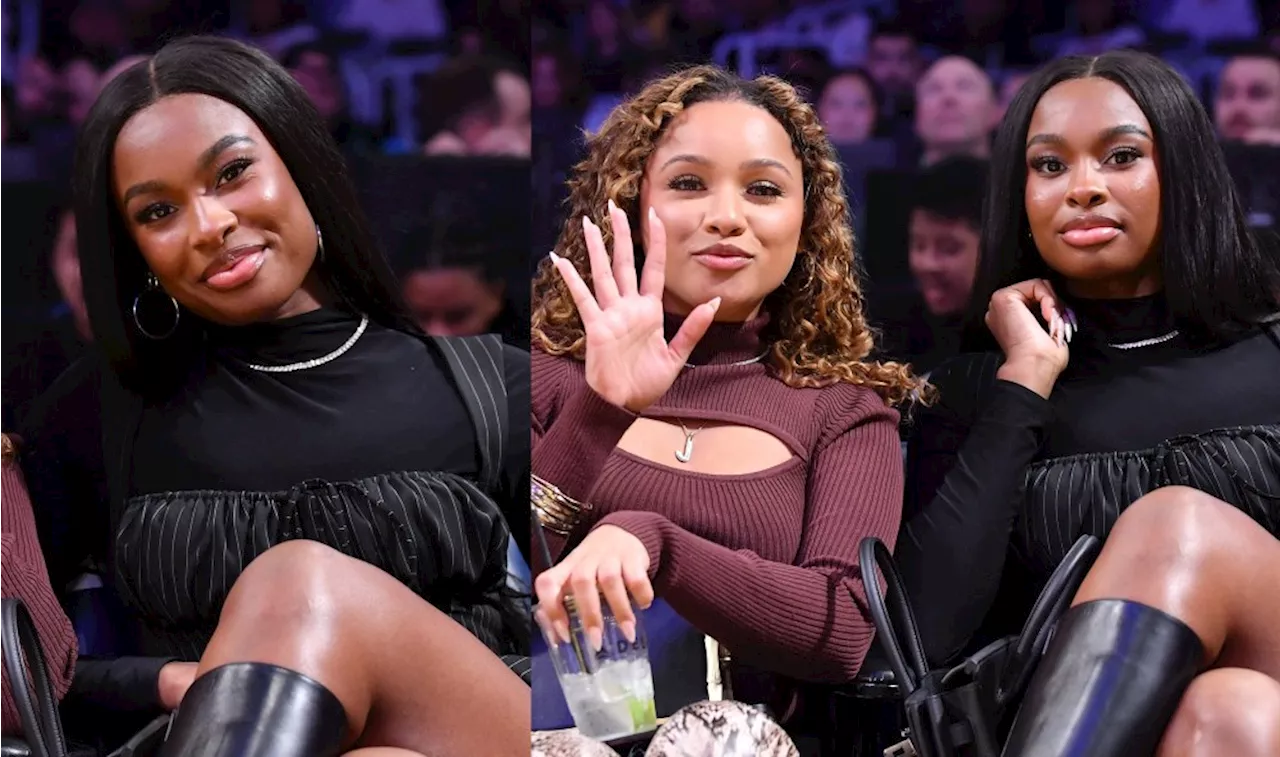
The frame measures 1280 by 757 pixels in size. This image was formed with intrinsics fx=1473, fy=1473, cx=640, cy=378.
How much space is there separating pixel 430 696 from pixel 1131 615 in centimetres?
93

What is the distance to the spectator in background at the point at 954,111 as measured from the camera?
7.51 feet

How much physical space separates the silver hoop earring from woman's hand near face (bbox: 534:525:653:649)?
2.16ft

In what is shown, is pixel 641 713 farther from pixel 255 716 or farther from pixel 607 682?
pixel 255 716

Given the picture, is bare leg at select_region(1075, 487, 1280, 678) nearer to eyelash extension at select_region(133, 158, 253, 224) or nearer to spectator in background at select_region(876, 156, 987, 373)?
spectator in background at select_region(876, 156, 987, 373)

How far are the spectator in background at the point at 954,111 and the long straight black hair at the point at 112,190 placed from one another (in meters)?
0.87

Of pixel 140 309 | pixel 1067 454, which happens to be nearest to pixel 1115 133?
pixel 1067 454

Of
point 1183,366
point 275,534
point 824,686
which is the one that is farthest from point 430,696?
point 1183,366

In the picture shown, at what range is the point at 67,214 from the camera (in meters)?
2.14

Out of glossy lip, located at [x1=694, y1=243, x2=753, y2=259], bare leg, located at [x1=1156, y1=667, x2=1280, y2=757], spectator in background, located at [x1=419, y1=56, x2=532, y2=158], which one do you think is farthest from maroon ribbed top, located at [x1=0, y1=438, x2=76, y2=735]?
bare leg, located at [x1=1156, y1=667, x2=1280, y2=757]

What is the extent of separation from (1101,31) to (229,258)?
1383mm

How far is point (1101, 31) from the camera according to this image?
2.31 metres

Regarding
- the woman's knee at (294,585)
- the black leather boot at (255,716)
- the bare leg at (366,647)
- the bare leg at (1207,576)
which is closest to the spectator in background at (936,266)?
the bare leg at (1207,576)

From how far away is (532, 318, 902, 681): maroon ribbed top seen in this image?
2.13 meters

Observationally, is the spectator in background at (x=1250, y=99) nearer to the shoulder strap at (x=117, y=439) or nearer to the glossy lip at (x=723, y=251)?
the glossy lip at (x=723, y=251)
